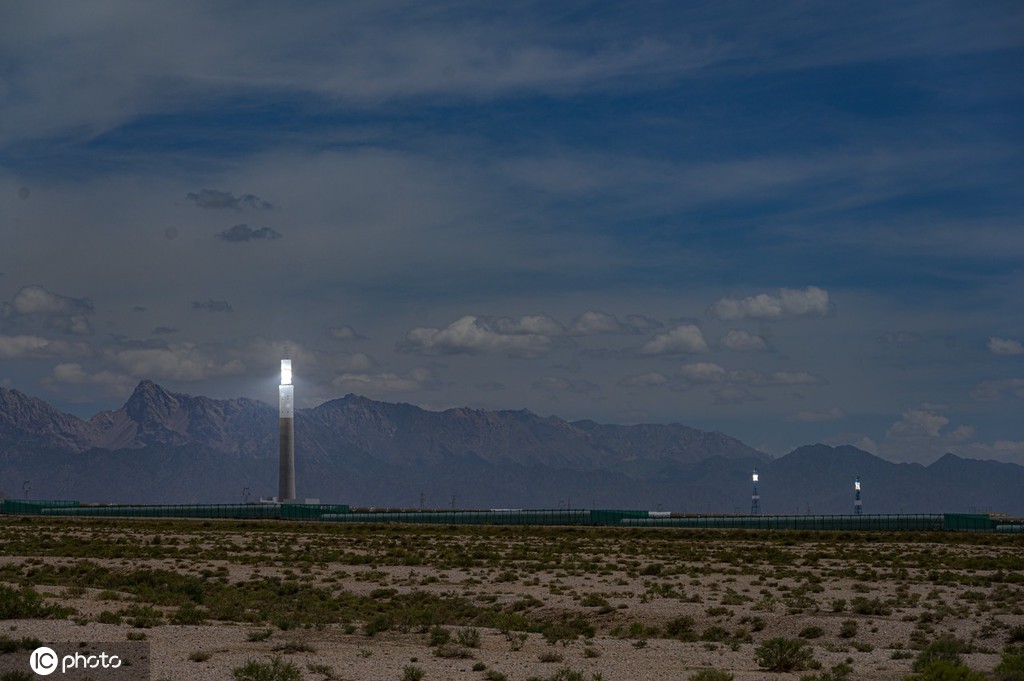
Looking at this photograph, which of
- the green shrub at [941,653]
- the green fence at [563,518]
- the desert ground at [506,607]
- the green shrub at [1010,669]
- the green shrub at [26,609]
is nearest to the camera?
the green shrub at [1010,669]

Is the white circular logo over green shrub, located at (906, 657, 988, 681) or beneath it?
over

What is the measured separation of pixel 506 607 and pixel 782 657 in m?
17.3

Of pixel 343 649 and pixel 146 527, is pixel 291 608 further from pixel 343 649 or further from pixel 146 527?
pixel 146 527

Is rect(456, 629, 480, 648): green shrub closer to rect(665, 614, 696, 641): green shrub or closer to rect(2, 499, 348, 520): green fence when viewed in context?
rect(665, 614, 696, 641): green shrub

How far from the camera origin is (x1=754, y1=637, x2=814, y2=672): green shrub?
3194cm

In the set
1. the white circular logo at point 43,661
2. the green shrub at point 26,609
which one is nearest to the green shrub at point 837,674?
the white circular logo at point 43,661

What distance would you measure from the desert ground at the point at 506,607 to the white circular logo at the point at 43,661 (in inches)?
20.0

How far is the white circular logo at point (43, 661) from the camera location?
28.1 metres

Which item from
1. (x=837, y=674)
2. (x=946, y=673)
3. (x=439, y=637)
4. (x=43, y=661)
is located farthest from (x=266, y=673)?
(x=946, y=673)

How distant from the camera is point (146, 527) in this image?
118m

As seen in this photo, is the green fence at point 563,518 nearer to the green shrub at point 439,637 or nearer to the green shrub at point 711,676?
the green shrub at point 439,637

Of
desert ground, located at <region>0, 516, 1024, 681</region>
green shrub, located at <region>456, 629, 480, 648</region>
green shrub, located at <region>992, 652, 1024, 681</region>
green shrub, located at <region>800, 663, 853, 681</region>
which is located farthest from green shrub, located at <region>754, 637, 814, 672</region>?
green shrub, located at <region>456, 629, 480, 648</region>

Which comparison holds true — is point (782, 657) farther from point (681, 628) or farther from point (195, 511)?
point (195, 511)

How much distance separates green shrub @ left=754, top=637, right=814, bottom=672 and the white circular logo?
58.4ft
